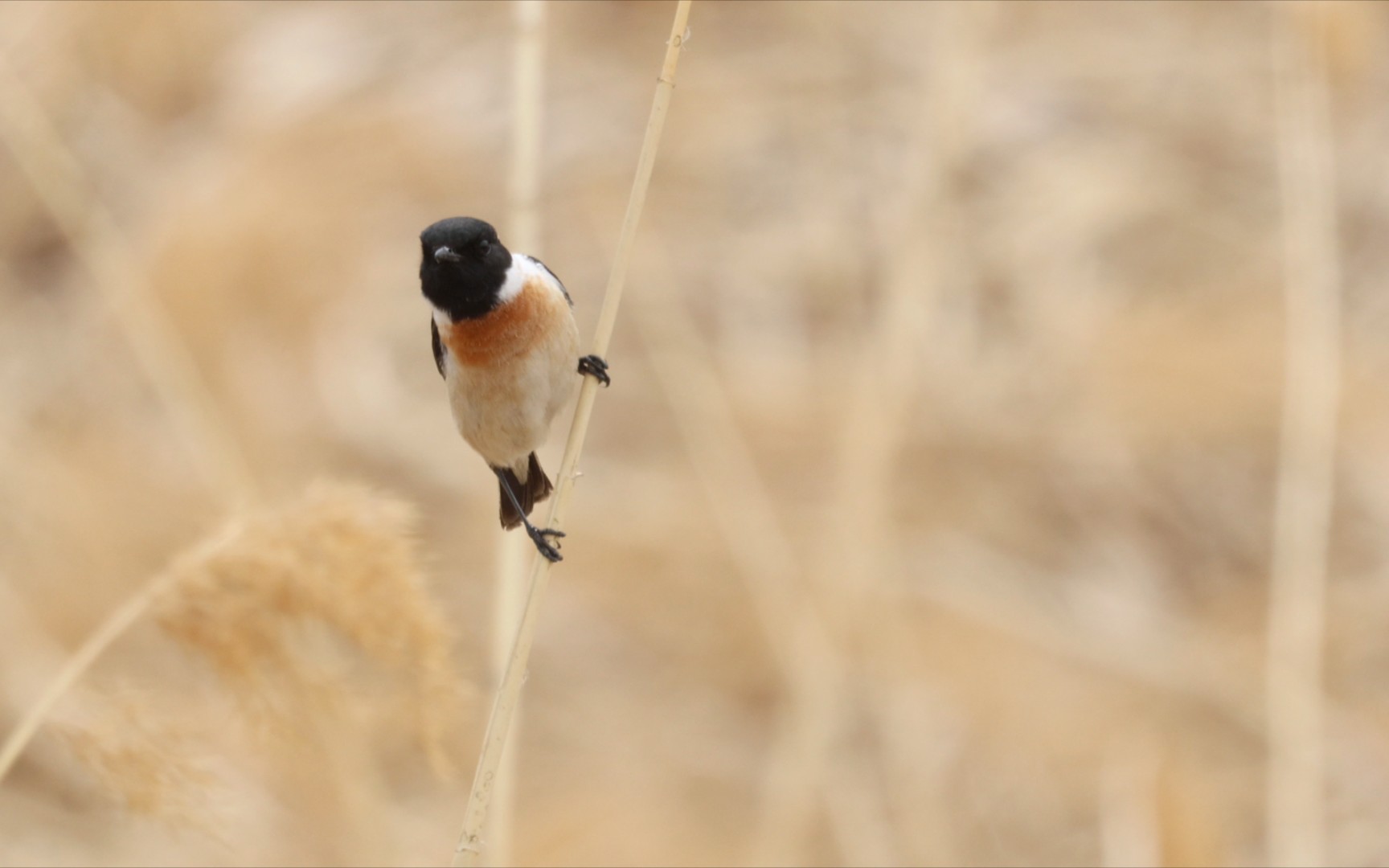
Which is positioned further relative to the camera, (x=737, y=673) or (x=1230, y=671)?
(x=737, y=673)

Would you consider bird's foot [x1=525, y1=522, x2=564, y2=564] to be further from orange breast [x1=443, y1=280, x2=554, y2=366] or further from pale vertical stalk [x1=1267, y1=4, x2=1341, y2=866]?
Result: pale vertical stalk [x1=1267, y1=4, x2=1341, y2=866]

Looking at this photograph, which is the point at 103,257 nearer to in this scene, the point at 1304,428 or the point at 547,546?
the point at 547,546

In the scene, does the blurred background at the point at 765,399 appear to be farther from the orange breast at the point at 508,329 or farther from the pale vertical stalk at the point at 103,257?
the orange breast at the point at 508,329

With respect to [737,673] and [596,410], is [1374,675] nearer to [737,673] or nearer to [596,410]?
[737,673]

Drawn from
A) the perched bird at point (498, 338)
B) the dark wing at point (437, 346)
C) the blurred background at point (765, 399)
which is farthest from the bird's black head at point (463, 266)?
the blurred background at point (765, 399)

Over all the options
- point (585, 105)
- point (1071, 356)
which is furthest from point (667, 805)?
point (585, 105)

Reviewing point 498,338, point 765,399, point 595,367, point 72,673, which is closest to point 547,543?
point 595,367
